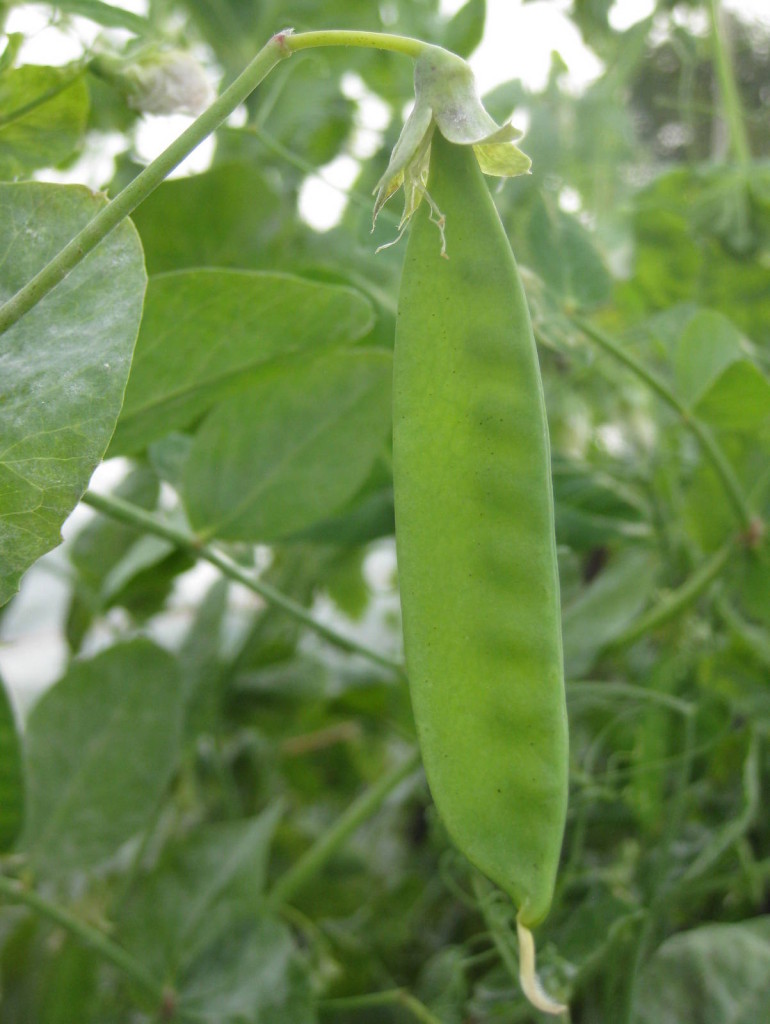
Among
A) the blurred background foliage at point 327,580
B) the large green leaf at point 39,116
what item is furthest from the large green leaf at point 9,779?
the large green leaf at point 39,116

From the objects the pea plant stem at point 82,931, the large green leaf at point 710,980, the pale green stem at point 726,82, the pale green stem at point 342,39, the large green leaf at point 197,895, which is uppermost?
the pale green stem at point 342,39

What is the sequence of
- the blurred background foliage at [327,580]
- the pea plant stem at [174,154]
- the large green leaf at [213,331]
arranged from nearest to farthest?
the pea plant stem at [174,154]
the large green leaf at [213,331]
the blurred background foliage at [327,580]

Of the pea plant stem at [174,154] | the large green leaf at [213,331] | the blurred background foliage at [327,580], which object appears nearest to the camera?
the pea plant stem at [174,154]

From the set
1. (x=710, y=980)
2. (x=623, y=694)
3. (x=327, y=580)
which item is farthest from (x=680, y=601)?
(x=327, y=580)

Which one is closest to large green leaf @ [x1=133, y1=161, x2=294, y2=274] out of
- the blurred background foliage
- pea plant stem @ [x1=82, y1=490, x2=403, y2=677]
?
the blurred background foliage

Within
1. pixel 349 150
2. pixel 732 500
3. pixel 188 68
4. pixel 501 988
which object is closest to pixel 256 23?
pixel 349 150

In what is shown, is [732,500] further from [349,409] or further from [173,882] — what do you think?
[173,882]

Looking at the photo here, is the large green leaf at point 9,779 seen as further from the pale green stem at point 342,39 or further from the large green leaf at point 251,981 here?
the pale green stem at point 342,39
